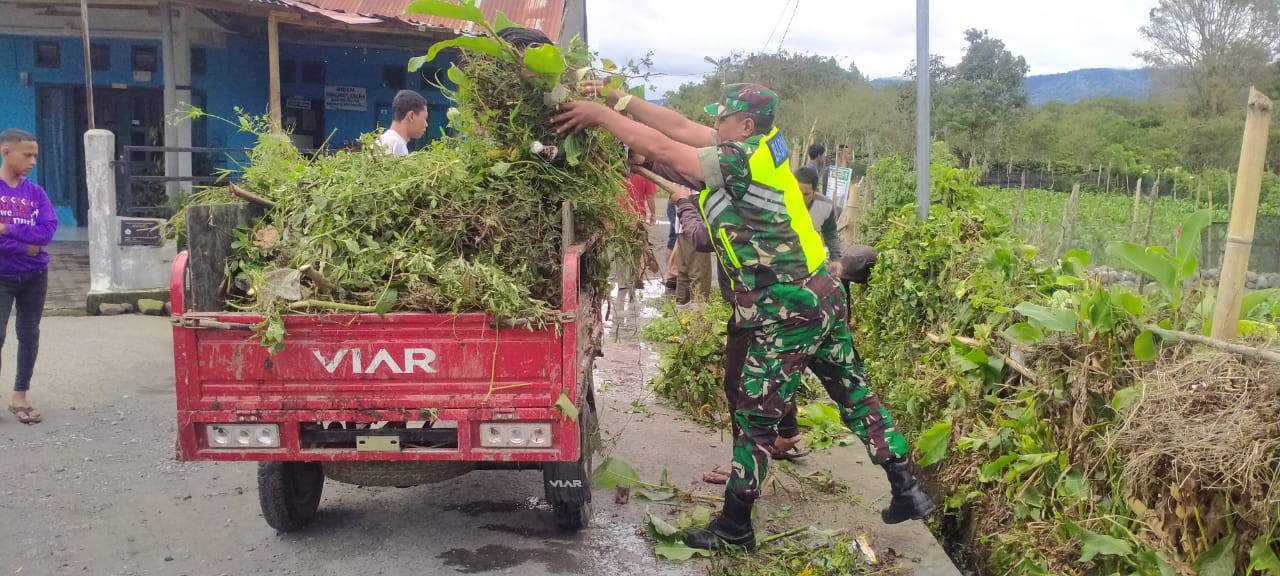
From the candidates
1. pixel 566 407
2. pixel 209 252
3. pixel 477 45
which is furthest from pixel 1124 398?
pixel 209 252

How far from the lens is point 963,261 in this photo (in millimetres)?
5793

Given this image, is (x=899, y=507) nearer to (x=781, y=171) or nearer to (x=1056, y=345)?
(x=1056, y=345)

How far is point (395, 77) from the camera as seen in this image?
1565cm

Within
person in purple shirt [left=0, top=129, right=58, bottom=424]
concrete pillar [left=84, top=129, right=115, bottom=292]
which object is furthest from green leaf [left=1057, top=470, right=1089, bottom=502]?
concrete pillar [left=84, top=129, right=115, bottom=292]

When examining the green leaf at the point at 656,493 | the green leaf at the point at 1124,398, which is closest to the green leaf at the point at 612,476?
the green leaf at the point at 656,493

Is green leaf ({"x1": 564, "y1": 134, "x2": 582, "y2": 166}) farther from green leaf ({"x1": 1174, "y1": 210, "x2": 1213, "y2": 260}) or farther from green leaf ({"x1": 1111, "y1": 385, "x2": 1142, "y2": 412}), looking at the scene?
green leaf ({"x1": 1174, "y1": 210, "x2": 1213, "y2": 260})

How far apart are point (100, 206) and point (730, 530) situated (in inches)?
325

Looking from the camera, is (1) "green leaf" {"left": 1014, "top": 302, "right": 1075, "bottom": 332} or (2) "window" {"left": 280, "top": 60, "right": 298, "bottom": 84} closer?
(1) "green leaf" {"left": 1014, "top": 302, "right": 1075, "bottom": 332}

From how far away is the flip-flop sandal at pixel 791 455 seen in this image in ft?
18.3

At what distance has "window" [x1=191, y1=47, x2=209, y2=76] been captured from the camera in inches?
564

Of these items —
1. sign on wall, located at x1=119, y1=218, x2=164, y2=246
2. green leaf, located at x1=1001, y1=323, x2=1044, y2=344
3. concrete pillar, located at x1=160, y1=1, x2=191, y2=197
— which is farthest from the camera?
concrete pillar, located at x1=160, y1=1, x2=191, y2=197

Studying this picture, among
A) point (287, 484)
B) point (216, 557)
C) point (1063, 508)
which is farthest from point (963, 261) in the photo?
point (216, 557)

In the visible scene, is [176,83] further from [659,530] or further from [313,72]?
[659,530]

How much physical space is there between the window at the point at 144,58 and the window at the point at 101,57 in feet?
1.20
